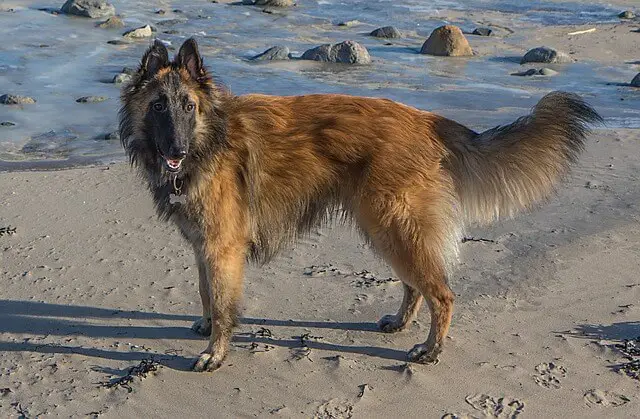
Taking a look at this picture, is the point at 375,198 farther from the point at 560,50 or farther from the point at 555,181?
the point at 560,50

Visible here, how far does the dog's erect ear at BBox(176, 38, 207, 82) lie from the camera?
196 inches

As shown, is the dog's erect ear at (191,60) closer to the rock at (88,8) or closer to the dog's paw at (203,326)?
the dog's paw at (203,326)

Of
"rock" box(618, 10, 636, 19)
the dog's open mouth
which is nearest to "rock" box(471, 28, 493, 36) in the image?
"rock" box(618, 10, 636, 19)

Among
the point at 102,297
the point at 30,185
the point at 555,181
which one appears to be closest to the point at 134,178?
the point at 30,185

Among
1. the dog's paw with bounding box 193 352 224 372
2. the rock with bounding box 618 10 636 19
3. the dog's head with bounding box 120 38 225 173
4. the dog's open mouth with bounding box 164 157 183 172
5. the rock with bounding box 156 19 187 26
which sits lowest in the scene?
the rock with bounding box 156 19 187 26

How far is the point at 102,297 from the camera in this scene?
5.82 meters

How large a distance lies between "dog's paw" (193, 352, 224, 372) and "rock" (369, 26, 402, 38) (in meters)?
13.2

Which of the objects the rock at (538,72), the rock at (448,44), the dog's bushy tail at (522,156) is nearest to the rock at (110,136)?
the dog's bushy tail at (522,156)

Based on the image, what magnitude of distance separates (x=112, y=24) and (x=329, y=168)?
1380cm

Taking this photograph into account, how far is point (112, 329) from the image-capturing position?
5.46m

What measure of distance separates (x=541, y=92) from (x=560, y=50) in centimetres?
414

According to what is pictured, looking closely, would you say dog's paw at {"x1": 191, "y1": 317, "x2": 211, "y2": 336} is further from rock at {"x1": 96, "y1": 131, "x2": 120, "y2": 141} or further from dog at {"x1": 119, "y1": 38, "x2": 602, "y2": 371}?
rock at {"x1": 96, "y1": 131, "x2": 120, "y2": 141}

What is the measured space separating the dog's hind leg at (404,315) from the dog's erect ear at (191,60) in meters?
1.93

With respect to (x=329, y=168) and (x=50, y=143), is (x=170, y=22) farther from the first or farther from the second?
(x=329, y=168)
